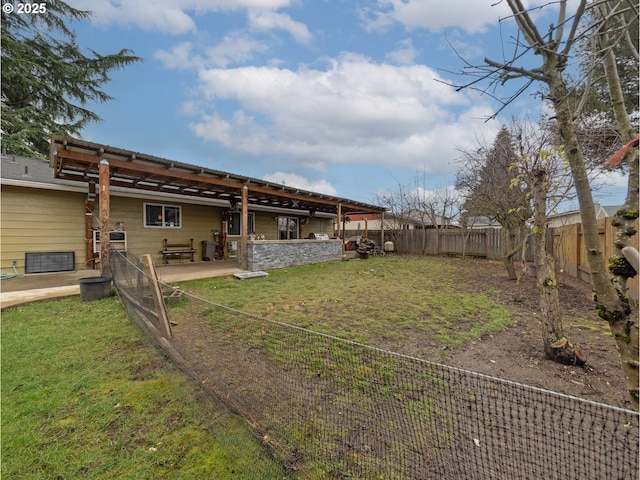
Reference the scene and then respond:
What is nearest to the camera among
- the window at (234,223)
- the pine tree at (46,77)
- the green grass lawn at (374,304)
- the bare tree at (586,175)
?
the bare tree at (586,175)

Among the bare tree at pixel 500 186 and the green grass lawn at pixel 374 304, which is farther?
the bare tree at pixel 500 186

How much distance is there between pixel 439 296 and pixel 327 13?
6.49 m

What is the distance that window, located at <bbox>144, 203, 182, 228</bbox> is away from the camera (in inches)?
388

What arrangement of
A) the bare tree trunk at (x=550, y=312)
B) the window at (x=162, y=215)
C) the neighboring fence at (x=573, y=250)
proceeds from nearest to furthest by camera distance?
the bare tree trunk at (x=550, y=312)
the neighboring fence at (x=573, y=250)
the window at (x=162, y=215)

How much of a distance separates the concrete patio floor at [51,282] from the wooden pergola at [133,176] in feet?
2.94

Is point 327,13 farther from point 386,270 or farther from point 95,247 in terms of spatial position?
point 95,247

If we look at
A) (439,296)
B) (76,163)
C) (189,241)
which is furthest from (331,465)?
(189,241)

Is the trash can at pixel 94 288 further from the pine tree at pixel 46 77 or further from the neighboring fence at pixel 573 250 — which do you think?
the pine tree at pixel 46 77

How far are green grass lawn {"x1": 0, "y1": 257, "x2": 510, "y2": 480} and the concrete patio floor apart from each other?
0.31 m

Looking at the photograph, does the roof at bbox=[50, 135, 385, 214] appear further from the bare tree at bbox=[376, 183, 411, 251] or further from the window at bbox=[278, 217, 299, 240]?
the bare tree at bbox=[376, 183, 411, 251]

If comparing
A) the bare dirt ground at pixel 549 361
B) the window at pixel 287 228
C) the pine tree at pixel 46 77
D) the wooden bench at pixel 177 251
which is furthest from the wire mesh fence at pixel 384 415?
the pine tree at pixel 46 77

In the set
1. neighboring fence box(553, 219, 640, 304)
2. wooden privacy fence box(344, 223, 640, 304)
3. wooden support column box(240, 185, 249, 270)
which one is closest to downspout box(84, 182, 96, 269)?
wooden support column box(240, 185, 249, 270)

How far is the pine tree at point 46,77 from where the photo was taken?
12250 millimetres

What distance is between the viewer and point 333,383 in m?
2.72
